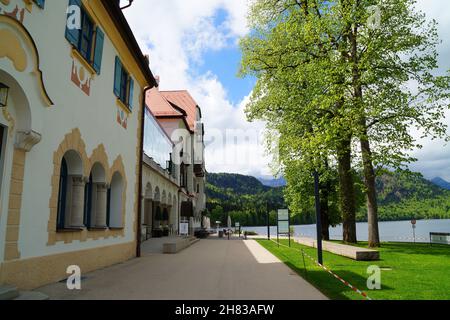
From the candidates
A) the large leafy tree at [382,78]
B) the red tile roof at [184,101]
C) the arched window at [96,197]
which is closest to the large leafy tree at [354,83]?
the large leafy tree at [382,78]

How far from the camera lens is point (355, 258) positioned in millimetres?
13680

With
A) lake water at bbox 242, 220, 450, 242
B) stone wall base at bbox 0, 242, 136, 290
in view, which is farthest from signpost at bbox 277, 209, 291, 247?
lake water at bbox 242, 220, 450, 242

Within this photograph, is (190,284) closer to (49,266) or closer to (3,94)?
(49,266)

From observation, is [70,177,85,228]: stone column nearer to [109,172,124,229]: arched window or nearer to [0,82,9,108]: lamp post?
[109,172,124,229]: arched window

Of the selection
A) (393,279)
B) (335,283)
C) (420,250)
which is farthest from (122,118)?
(420,250)

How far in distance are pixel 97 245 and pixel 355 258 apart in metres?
9.52

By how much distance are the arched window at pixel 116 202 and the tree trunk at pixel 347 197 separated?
12096 mm

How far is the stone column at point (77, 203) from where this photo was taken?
9141mm

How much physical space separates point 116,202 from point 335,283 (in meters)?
7.85

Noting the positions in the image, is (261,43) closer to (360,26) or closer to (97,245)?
(360,26)

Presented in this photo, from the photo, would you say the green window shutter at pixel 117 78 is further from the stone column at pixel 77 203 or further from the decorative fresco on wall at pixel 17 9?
the decorative fresco on wall at pixel 17 9

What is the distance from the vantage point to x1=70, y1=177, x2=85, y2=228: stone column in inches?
360

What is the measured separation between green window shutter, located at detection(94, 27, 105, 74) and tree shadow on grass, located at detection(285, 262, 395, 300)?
8123 millimetres
